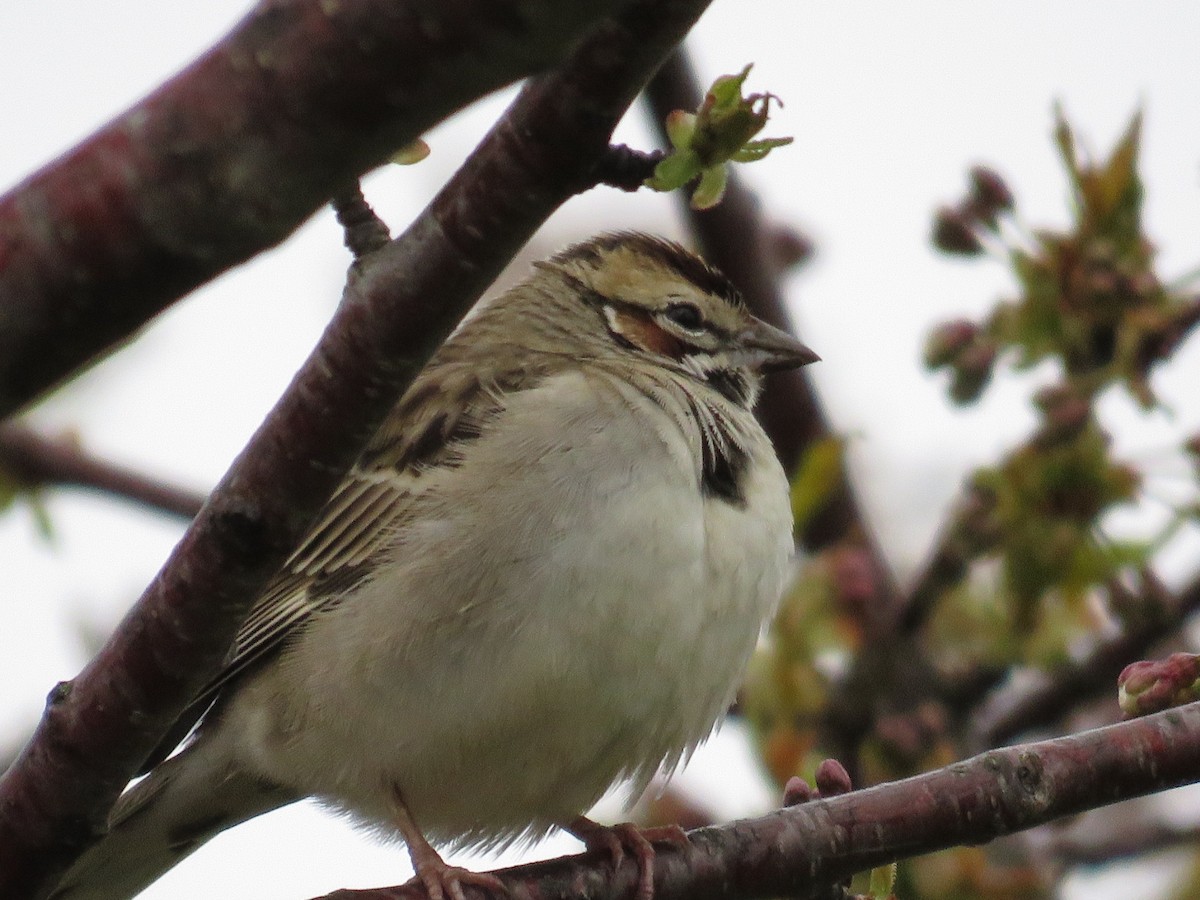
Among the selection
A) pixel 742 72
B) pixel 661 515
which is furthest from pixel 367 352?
pixel 661 515

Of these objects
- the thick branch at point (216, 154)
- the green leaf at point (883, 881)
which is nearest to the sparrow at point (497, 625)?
the green leaf at point (883, 881)

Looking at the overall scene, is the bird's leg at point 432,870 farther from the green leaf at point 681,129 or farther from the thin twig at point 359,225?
the green leaf at point 681,129

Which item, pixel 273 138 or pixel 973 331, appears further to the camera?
pixel 973 331

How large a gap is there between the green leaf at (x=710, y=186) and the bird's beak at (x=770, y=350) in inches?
116

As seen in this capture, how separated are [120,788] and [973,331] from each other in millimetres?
3256

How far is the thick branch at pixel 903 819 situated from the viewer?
13.9 ft

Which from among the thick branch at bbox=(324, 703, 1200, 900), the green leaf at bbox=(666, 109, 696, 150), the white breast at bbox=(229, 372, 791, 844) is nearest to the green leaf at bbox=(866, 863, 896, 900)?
the thick branch at bbox=(324, 703, 1200, 900)

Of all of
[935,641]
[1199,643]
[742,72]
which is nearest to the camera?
[742,72]

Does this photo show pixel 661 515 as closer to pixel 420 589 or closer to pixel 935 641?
pixel 420 589

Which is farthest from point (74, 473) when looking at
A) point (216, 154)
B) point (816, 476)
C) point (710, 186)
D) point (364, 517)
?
point (216, 154)

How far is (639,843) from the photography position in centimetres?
476

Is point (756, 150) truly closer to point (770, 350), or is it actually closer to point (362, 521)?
point (362, 521)

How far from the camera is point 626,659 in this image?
4.85 m

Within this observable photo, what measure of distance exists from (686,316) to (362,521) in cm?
153
